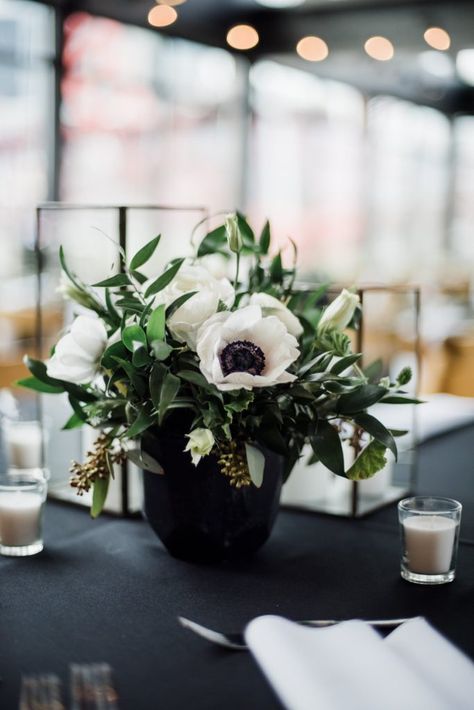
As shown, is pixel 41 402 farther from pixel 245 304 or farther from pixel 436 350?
pixel 436 350

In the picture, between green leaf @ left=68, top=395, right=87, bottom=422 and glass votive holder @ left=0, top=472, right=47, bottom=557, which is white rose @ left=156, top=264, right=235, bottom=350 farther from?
glass votive holder @ left=0, top=472, right=47, bottom=557

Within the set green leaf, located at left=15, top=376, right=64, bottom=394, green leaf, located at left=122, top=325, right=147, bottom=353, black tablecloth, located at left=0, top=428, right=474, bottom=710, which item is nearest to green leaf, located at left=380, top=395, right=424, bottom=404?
black tablecloth, located at left=0, top=428, right=474, bottom=710

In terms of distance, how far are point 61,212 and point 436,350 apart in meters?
3.03

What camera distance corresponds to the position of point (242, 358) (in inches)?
43.1

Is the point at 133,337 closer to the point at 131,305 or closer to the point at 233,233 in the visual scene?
the point at 131,305

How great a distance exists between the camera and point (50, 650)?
938 millimetres

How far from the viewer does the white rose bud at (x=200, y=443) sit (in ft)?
3.51

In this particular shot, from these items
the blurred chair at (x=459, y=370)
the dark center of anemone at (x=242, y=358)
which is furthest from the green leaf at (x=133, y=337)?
the blurred chair at (x=459, y=370)

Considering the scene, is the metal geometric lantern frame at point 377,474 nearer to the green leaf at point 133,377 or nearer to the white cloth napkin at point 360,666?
the green leaf at point 133,377

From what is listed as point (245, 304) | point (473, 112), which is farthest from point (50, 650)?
point (473, 112)

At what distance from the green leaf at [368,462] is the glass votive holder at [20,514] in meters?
0.42

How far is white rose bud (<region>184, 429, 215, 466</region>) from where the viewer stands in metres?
1.07

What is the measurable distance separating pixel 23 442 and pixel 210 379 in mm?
623

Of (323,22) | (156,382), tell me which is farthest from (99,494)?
(323,22)
